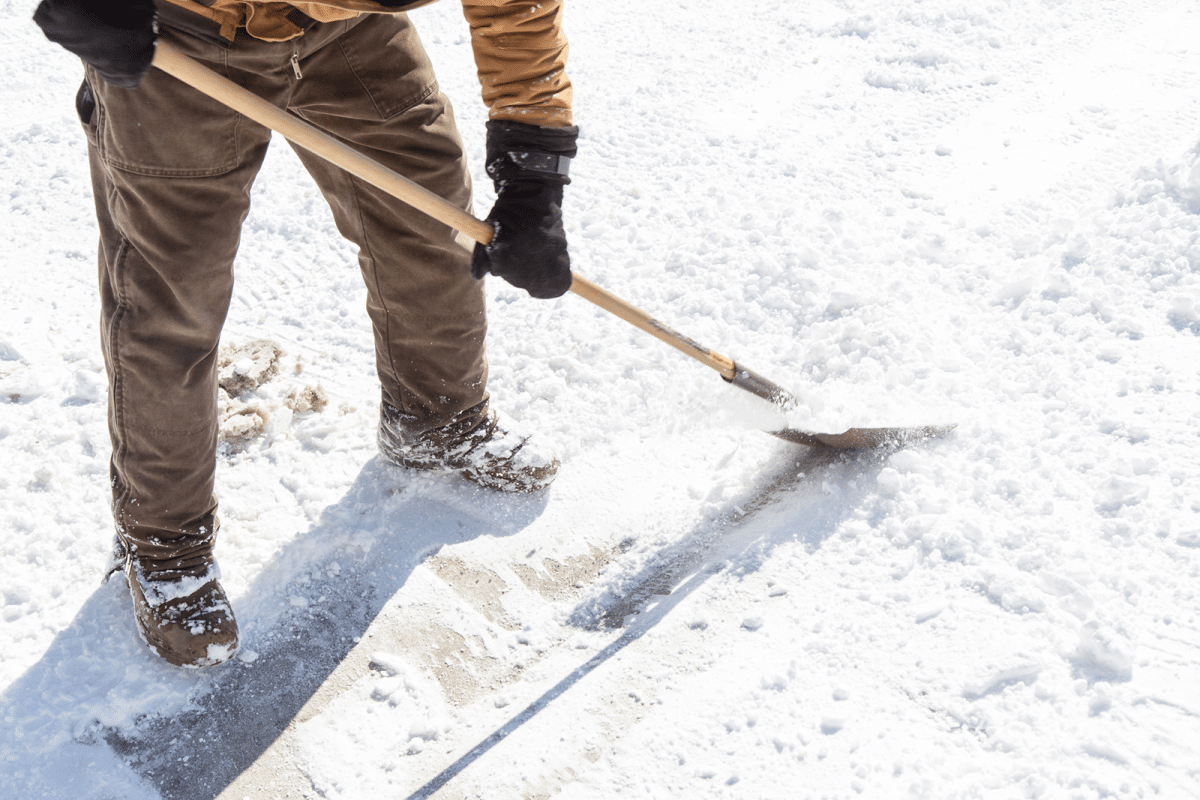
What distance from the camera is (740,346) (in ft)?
8.37

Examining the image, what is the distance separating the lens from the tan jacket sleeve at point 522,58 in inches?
61.7

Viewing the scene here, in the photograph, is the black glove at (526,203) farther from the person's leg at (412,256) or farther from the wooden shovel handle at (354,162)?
the person's leg at (412,256)

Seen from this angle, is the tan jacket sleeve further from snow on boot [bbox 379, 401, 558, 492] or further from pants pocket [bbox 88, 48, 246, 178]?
snow on boot [bbox 379, 401, 558, 492]

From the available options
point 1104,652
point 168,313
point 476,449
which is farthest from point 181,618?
point 1104,652

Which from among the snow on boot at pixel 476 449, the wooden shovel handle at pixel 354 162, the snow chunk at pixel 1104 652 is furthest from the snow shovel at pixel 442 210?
the snow chunk at pixel 1104 652


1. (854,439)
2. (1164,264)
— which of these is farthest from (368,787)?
(1164,264)

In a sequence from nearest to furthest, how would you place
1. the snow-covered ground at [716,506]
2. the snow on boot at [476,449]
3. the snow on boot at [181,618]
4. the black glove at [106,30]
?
the black glove at [106,30]
the snow-covered ground at [716,506]
the snow on boot at [181,618]
the snow on boot at [476,449]

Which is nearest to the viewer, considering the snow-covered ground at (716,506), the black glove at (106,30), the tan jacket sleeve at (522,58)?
the black glove at (106,30)

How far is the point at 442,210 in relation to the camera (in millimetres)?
1711

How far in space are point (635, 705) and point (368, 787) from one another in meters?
0.57

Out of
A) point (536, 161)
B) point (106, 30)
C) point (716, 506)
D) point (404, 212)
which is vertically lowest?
point (716, 506)

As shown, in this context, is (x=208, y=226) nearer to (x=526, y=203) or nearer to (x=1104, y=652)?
(x=526, y=203)

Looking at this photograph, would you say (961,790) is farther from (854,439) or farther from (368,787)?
(368,787)

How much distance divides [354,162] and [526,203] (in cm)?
35
